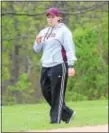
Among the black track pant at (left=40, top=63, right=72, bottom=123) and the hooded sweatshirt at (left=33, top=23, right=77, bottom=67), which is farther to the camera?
the black track pant at (left=40, top=63, right=72, bottom=123)

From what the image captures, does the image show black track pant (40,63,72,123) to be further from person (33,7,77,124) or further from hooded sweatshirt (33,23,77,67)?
hooded sweatshirt (33,23,77,67)

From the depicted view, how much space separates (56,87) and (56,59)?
17.5 inches

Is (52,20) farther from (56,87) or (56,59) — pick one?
(56,87)

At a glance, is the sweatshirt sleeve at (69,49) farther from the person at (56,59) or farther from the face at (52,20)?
the face at (52,20)

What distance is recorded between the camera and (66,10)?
29359mm

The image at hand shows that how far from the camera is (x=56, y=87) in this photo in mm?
8375

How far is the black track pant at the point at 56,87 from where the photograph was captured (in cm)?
831

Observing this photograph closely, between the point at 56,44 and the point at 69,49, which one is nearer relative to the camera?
the point at 69,49

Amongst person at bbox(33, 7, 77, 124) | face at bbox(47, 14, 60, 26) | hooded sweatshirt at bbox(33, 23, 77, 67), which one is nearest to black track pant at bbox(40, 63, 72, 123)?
person at bbox(33, 7, 77, 124)

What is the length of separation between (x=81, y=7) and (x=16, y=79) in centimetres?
1083

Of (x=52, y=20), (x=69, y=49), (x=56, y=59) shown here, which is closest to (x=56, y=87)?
(x=56, y=59)

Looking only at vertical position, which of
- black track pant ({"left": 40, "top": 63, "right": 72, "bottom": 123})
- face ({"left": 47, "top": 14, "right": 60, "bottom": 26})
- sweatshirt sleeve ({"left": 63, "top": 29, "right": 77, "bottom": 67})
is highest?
face ({"left": 47, "top": 14, "right": 60, "bottom": 26})

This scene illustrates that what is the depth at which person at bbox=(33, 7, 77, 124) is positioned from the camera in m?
8.17

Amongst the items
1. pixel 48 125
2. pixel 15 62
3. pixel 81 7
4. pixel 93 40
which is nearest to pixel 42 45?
pixel 48 125
